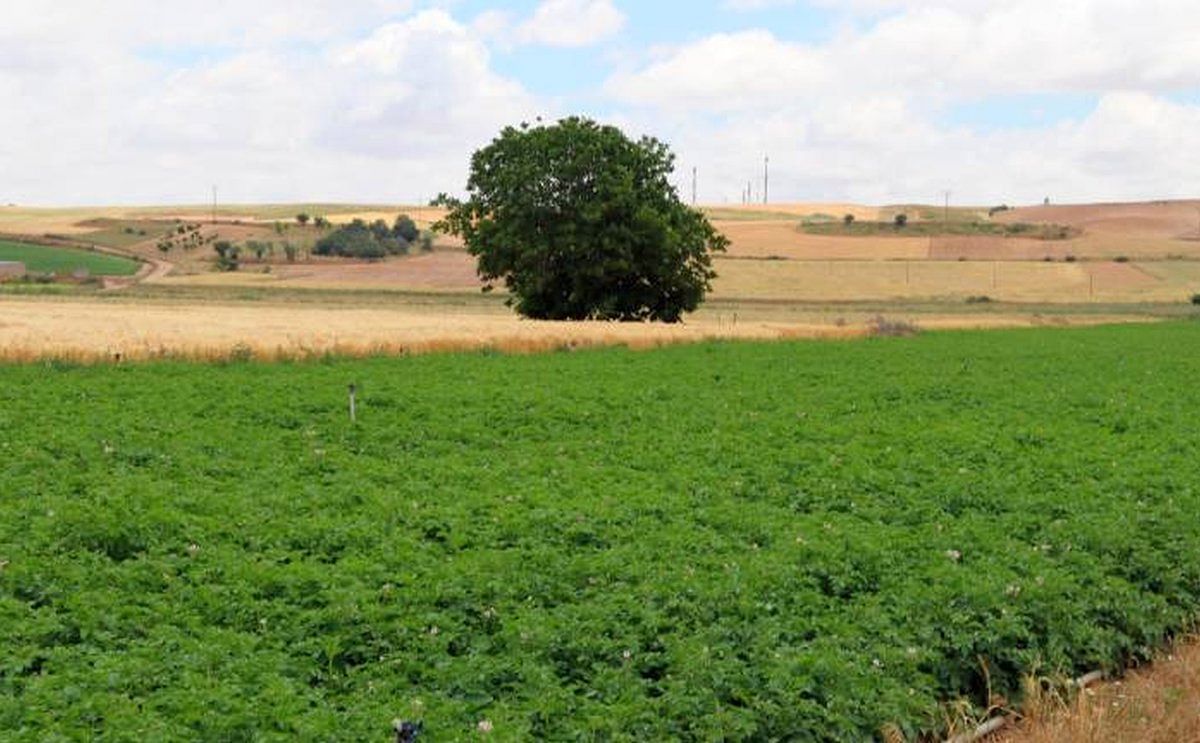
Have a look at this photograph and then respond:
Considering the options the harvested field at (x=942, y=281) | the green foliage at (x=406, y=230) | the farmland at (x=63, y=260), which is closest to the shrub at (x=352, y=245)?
the green foliage at (x=406, y=230)

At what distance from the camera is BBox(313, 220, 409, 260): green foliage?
135m

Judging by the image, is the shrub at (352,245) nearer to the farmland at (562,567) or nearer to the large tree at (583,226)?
the large tree at (583,226)

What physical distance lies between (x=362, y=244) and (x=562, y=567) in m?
129

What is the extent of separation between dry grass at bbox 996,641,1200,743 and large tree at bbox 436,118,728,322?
48.6 metres

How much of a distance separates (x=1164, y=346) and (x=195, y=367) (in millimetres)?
37101

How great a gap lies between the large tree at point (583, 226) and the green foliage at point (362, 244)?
74.2 metres

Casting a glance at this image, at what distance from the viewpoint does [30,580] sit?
34.1 ft

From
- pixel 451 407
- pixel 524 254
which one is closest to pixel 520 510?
pixel 451 407

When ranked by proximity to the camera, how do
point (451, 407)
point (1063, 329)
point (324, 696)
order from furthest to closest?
point (1063, 329) < point (451, 407) < point (324, 696)

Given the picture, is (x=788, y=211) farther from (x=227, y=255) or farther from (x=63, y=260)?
(x=63, y=260)

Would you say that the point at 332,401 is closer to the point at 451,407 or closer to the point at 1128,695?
the point at 451,407

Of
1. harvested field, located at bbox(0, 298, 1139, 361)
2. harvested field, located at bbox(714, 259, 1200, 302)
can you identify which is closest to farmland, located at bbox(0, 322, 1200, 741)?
harvested field, located at bbox(0, 298, 1139, 361)

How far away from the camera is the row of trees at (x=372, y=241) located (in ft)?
445

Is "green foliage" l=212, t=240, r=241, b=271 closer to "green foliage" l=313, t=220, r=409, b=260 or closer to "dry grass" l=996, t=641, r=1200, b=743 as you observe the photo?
"green foliage" l=313, t=220, r=409, b=260
